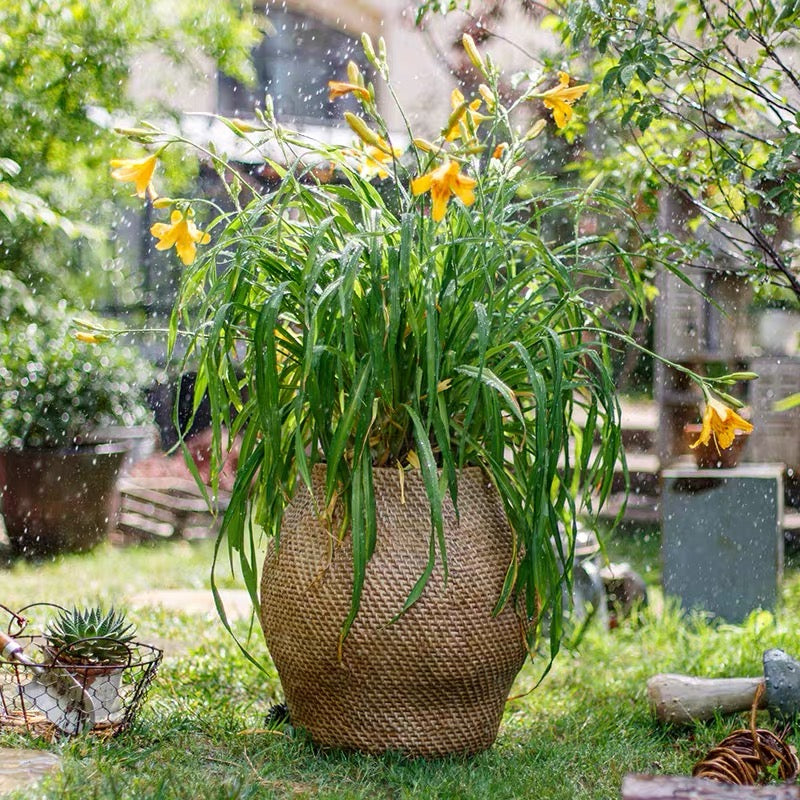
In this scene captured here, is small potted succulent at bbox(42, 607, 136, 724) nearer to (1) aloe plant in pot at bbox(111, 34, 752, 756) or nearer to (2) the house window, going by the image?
(1) aloe plant in pot at bbox(111, 34, 752, 756)

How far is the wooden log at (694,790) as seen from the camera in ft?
3.77

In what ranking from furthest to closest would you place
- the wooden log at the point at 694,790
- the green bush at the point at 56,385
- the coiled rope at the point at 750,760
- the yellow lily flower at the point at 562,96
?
the green bush at the point at 56,385
the yellow lily flower at the point at 562,96
the coiled rope at the point at 750,760
the wooden log at the point at 694,790

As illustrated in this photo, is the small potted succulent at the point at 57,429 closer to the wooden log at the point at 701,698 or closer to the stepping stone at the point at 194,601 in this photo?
the stepping stone at the point at 194,601

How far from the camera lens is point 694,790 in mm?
1161

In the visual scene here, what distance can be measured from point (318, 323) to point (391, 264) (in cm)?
14

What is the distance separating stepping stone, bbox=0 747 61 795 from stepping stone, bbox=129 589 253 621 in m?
1.28

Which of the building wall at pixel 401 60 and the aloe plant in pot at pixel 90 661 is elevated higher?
the building wall at pixel 401 60

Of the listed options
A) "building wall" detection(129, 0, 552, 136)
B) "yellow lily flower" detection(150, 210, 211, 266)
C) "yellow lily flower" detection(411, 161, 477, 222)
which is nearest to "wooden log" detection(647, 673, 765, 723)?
"yellow lily flower" detection(411, 161, 477, 222)

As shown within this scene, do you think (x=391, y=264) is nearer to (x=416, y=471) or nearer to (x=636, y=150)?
(x=416, y=471)

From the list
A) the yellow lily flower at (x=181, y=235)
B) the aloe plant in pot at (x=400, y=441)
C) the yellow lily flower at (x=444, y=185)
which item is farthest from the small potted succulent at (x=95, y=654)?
the yellow lily flower at (x=444, y=185)

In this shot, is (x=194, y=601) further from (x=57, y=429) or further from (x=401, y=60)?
(x=401, y=60)

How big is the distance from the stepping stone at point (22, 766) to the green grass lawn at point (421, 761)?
0.03 m

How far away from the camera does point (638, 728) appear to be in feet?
6.80

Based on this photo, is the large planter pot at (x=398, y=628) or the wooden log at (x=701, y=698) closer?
the large planter pot at (x=398, y=628)
